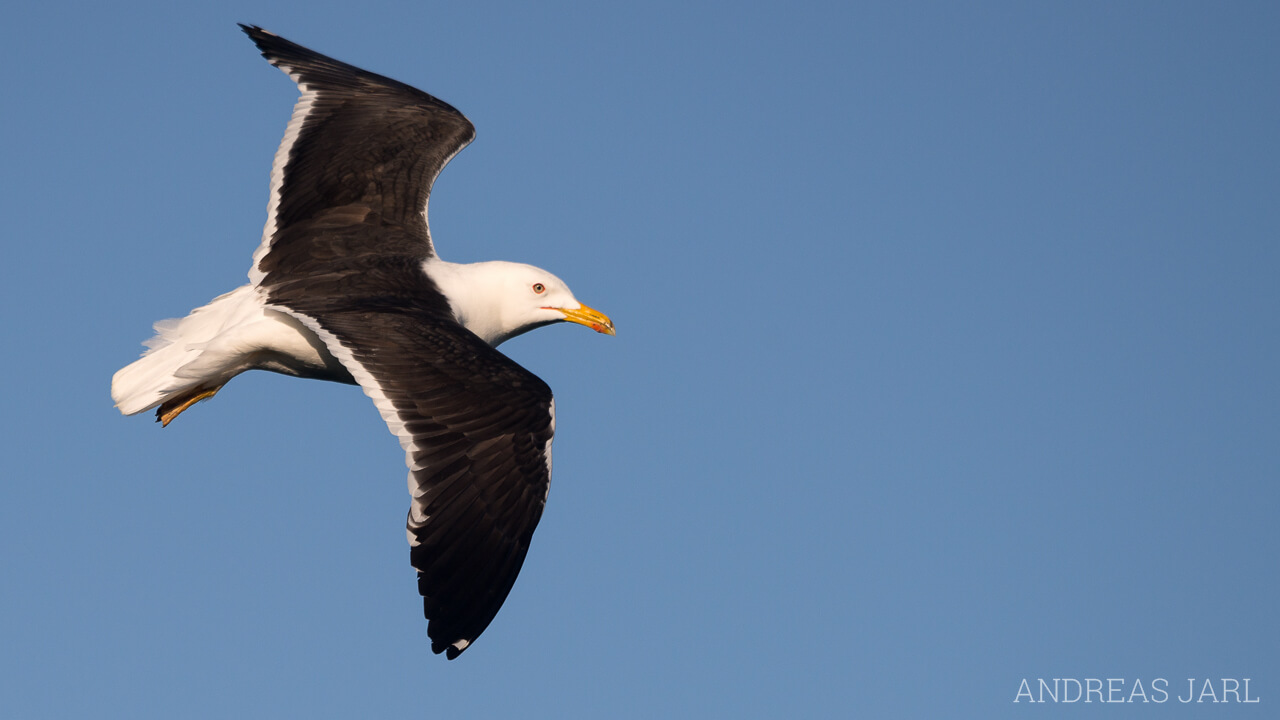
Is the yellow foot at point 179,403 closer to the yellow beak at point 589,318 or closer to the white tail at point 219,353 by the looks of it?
the white tail at point 219,353

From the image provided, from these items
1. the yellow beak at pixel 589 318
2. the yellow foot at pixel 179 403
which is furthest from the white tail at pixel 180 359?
the yellow beak at pixel 589 318

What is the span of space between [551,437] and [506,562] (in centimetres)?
92

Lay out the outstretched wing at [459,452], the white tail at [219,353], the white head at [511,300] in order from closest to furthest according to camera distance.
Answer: the outstretched wing at [459,452], the white tail at [219,353], the white head at [511,300]

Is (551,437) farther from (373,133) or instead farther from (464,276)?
(373,133)

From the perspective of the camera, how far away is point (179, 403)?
11.2 m

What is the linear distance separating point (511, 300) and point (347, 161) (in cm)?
213

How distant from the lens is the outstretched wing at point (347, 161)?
11.3 meters

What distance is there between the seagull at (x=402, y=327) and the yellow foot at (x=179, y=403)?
2 cm

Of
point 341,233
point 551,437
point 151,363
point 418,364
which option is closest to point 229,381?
point 151,363

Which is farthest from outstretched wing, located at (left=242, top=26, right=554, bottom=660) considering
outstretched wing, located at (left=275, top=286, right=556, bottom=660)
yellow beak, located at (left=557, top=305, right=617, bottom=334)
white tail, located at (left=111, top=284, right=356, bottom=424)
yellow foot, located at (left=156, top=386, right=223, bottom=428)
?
yellow beak, located at (left=557, top=305, right=617, bottom=334)

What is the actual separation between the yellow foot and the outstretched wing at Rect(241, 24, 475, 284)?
1.05 m

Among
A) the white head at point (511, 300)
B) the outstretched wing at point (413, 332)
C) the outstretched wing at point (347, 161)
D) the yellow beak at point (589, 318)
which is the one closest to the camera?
the outstretched wing at point (413, 332)

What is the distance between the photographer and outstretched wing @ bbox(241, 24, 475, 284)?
1129 cm

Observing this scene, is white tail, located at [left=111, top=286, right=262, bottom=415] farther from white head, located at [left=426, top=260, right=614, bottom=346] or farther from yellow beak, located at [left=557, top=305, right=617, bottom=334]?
yellow beak, located at [left=557, top=305, right=617, bottom=334]
